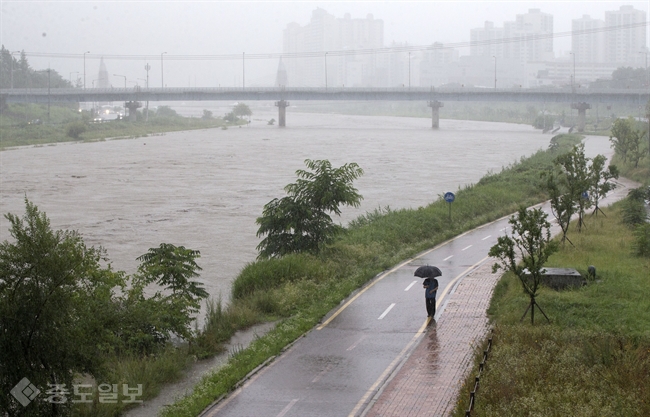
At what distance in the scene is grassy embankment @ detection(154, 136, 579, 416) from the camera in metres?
14.8

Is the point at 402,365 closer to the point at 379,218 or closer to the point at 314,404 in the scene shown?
the point at 314,404

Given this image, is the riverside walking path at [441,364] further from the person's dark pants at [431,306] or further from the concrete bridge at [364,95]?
the concrete bridge at [364,95]

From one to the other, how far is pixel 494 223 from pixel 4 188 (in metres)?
30.5

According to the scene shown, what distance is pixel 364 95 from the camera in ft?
395

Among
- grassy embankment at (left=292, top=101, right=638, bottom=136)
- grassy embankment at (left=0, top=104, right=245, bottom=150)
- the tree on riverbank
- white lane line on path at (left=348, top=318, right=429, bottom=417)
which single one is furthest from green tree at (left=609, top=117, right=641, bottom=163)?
grassy embankment at (left=0, top=104, right=245, bottom=150)

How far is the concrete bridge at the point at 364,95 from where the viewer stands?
110125 millimetres

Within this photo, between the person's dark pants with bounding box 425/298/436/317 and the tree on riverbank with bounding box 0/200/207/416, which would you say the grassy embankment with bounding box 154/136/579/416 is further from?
the person's dark pants with bounding box 425/298/436/317

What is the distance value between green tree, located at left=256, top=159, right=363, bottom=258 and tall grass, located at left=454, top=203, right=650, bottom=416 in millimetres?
5983

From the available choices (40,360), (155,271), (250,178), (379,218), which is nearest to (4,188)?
(250,178)

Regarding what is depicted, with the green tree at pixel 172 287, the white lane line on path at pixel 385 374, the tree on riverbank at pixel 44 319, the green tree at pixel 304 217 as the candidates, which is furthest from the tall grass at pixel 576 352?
the green tree at pixel 172 287

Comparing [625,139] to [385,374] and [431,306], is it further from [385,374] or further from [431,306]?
[385,374]

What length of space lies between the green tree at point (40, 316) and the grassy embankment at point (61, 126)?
75.9m

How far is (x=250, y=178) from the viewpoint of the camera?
54531mm

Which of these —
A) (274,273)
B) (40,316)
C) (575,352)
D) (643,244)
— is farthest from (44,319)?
(643,244)
